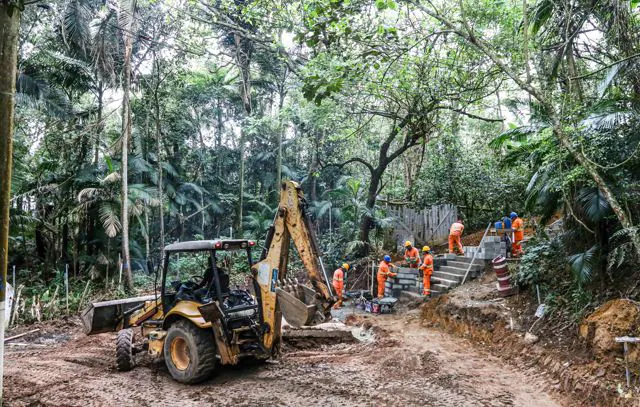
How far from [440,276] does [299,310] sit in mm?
8366

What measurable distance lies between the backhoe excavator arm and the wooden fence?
37.8 ft

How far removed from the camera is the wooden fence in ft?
57.7

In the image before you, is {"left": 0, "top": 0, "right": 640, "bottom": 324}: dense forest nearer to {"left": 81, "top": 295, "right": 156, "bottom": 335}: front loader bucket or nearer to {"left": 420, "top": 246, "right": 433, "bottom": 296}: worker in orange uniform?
{"left": 420, "top": 246, "right": 433, "bottom": 296}: worker in orange uniform

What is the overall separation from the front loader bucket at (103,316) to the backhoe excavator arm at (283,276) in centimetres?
335

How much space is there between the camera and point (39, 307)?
1220 centimetres

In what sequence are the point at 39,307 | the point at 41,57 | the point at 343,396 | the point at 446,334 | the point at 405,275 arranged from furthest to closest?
1. the point at 41,57
2. the point at 405,275
3. the point at 39,307
4. the point at 446,334
5. the point at 343,396

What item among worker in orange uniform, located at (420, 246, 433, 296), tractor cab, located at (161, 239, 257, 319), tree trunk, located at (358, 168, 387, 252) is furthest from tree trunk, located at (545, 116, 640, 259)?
tree trunk, located at (358, 168, 387, 252)

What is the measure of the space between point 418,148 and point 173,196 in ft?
43.2

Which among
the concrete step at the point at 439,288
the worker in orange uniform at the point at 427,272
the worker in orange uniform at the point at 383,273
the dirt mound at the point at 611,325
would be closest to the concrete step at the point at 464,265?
the concrete step at the point at 439,288

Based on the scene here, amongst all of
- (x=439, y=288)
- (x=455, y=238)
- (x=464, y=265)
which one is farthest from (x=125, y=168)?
(x=464, y=265)

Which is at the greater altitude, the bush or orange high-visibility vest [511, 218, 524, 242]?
orange high-visibility vest [511, 218, 524, 242]

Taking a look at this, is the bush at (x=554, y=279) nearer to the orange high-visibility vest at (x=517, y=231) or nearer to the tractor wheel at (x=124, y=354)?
the orange high-visibility vest at (x=517, y=231)

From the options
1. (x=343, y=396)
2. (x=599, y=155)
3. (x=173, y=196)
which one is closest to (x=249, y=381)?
(x=343, y=396)

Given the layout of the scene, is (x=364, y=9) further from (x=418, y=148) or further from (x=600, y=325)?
(x=418, y=148)
